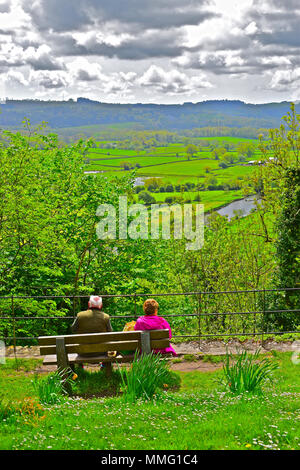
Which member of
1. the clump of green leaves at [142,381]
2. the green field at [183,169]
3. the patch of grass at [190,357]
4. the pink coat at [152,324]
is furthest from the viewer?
the green field at [183,169]

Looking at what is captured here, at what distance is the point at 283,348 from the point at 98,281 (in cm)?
996

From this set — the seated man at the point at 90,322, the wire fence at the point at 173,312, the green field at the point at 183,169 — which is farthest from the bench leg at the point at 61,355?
the green field at the point at 183,169

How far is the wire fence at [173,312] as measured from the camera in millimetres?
12672

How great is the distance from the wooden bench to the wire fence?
9.28 feet

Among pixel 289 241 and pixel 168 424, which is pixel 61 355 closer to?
pixel 168 424

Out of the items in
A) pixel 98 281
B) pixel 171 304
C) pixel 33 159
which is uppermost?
pixel 33 159

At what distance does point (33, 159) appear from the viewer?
14.0 metres

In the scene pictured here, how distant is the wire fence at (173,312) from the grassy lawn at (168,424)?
4.29 meters

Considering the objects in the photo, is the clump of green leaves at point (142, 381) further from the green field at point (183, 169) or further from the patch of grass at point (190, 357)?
the green field at point (183, 169)

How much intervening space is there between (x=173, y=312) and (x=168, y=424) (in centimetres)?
1484
